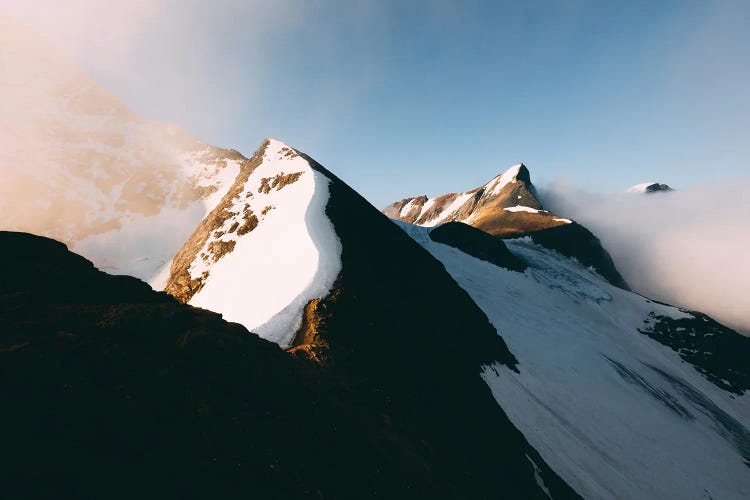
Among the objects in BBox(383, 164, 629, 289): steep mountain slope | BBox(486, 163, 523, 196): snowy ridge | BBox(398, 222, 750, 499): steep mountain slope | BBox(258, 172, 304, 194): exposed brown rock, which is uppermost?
BBox(486, 163, 523, 196): snowy ridge

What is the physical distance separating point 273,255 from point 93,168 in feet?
368

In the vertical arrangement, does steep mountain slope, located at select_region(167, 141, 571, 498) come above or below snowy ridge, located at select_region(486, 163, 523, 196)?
below

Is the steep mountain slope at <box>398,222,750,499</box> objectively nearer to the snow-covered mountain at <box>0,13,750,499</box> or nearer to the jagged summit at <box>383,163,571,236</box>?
the snow-covered mountain at <box>0,13,750,499</box>

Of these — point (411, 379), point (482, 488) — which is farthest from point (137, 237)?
point (482, 488)

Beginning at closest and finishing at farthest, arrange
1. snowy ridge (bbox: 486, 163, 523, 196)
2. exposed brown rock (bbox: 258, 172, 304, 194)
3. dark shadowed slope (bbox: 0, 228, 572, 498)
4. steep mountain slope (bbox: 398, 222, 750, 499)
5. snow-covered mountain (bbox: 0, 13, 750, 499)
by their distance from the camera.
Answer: dark shadowed slope (bbox: 0, 228, 572, 498) < snow-covered mountain (bbox: 0, 13, 750, 499) < steep mountain slope (bbox: 398, 222, 750, 499) < exposed brown rock (bbox: 258, 172, 304, 194) < snowy ridge (bbox: 486, 163, 523, 196)

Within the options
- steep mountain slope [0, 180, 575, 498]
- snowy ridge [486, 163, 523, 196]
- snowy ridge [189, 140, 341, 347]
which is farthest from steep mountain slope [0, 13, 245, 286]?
snowy ridge [486, 163, 523, 196]

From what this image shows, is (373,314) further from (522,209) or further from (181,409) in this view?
(522,209)

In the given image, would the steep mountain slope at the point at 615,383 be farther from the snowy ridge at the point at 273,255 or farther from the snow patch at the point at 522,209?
the snow patch at the point at 522,209

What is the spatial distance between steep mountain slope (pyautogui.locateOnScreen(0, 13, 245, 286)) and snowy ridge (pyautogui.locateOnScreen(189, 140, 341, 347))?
2017 centimetres

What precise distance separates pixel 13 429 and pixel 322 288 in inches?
692

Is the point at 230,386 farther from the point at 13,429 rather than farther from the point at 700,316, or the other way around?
the point at 700,316

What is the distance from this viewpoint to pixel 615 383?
47.4 meters

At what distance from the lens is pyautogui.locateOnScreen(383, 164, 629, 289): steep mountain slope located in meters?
→ 114

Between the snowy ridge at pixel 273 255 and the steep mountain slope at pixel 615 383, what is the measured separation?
19695mm
